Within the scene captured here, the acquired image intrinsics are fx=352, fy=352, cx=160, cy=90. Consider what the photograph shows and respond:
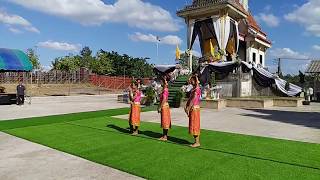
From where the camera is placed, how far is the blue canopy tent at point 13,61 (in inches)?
929

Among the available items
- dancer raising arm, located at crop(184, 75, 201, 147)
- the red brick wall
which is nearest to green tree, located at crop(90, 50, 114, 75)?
the red brick wall

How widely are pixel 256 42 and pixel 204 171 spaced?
110 ft

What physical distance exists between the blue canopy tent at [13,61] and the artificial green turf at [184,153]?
42.1 ft

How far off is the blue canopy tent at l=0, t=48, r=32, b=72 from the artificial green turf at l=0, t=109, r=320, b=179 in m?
12.8

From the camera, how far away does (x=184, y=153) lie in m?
8.12

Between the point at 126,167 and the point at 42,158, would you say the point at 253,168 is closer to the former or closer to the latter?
the point at 126,167

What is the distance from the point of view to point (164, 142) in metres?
9.48

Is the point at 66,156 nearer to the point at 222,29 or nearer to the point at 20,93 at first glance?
the point at 20,93

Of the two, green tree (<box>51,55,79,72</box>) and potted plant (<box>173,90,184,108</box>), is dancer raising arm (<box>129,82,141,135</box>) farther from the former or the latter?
green tree (<box>51,55,79,72</box>)

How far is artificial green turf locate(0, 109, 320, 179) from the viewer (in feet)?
21.5

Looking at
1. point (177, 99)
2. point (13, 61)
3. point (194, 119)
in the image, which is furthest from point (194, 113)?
point (13, 61)

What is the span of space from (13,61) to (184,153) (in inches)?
769

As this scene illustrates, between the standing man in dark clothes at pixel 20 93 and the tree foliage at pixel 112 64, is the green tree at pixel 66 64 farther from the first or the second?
the standing man in dark clothes at pixel 20 93

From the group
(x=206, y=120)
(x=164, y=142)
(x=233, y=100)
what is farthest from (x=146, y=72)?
(x=164, y=142)
